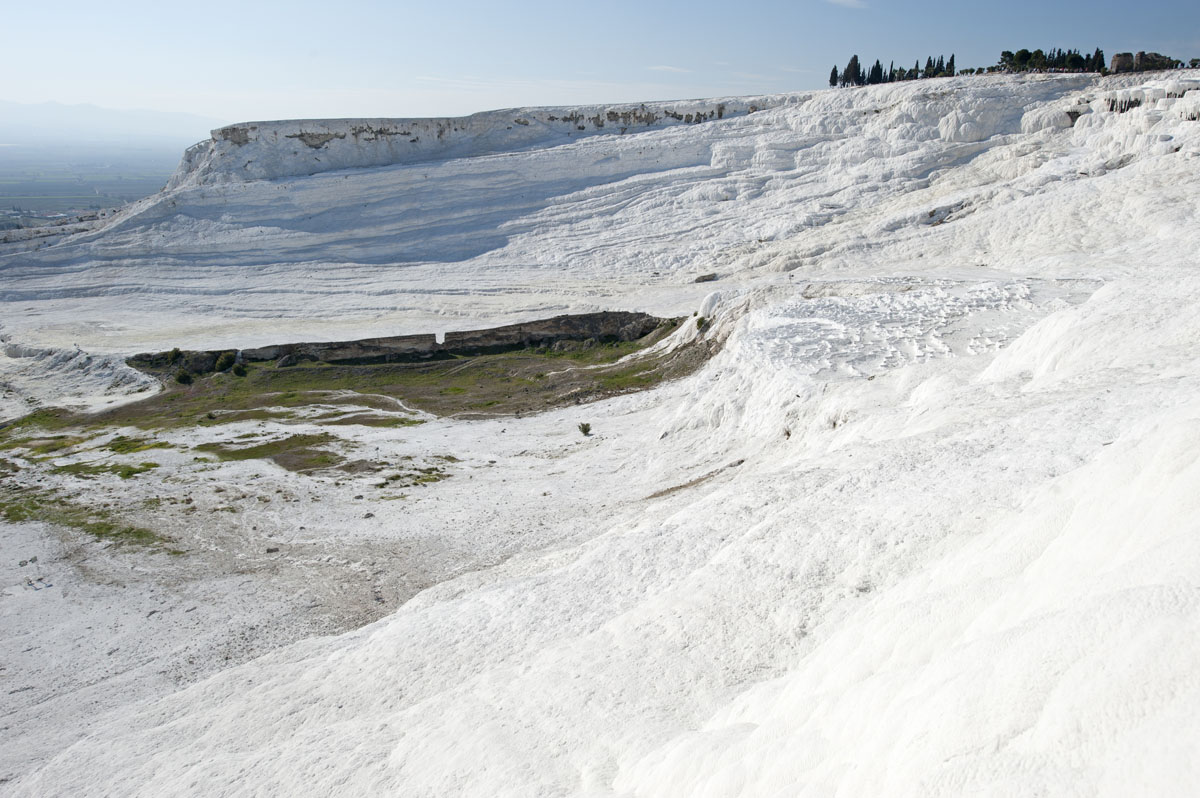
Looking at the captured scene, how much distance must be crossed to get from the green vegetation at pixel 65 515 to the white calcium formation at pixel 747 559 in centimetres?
67

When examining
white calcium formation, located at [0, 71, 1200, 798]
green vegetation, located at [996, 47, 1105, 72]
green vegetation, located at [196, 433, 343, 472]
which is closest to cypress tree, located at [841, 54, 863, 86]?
green vegetation, located at [996, 47, 1105, 72]

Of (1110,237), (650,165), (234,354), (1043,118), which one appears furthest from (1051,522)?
(650,165)

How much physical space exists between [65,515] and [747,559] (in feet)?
75.2

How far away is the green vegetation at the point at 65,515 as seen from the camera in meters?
22.9

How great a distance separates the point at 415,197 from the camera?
67875mm

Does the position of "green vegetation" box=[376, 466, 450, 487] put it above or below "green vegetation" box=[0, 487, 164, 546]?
above

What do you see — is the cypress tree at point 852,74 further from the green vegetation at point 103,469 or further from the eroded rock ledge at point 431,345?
the green vegetation at point 103,469

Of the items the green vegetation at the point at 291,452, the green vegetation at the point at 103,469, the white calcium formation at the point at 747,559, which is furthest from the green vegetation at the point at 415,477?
the green vegetation at the point at 103,469

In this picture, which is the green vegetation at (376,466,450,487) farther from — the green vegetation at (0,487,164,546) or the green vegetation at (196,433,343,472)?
→ the green vegetation at (0,487,164,546)

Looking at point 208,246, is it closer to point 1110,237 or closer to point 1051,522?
point 1110,237

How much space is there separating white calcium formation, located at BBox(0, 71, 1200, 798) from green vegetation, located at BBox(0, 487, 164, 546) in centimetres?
67

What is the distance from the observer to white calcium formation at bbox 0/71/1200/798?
6.75 metres

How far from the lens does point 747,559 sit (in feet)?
41.8

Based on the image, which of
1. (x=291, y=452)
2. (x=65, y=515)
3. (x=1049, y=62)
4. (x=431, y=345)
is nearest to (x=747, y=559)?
(x=291, y=452)
